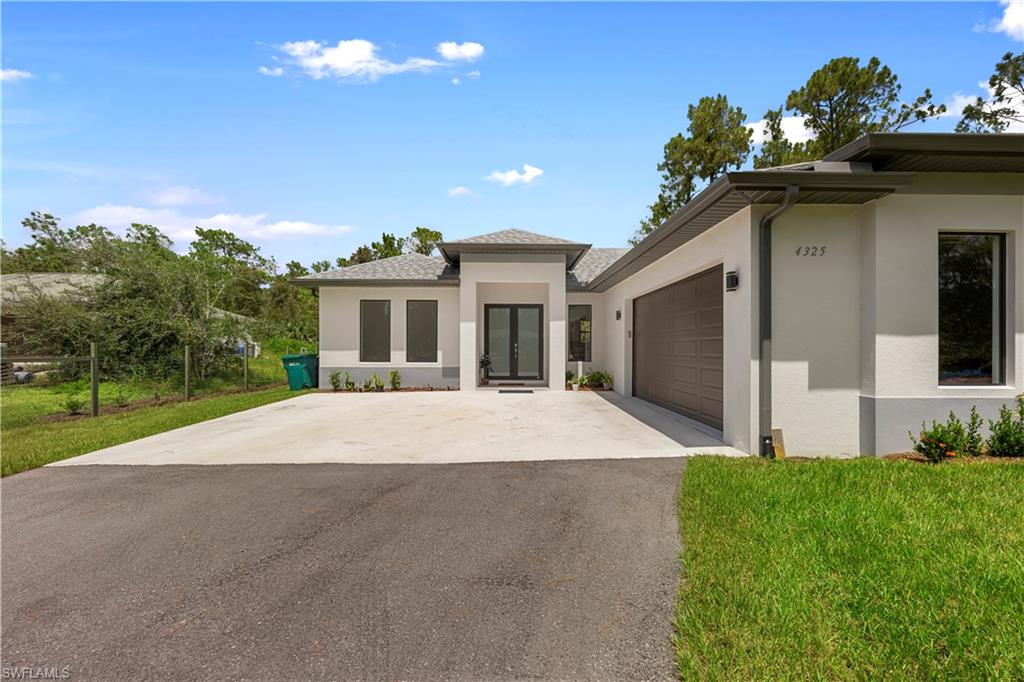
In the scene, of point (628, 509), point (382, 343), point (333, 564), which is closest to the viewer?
point (333, 564)

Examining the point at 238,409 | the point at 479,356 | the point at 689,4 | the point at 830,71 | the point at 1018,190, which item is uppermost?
the point at 830,71

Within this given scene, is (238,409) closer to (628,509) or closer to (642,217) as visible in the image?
(628,509)

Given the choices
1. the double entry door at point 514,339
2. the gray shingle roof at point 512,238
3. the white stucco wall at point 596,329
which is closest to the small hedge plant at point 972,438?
the gray shingle roof at point 512,238

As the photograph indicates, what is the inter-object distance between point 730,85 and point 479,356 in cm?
1659

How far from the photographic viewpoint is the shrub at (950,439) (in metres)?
5.39

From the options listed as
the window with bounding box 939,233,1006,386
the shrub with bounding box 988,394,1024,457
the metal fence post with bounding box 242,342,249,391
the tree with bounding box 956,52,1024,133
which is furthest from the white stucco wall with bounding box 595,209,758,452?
the tree with bounding box 956,52,1024,133

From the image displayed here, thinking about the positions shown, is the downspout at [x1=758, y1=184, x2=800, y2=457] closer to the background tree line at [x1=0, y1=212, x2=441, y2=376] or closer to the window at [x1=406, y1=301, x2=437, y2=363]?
the window at [x1=406, y1=301, x2=437, y2=363]

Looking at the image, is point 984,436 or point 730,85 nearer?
point 984,436

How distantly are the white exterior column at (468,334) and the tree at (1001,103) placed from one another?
2190cm

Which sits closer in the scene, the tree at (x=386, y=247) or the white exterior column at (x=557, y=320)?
the white exterior column at (x=557, y=320)

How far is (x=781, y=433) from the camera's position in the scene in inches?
233

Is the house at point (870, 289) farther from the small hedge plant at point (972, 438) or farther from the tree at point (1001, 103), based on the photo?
the tree at point (1001, 103)

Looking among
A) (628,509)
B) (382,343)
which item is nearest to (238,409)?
(382,343)

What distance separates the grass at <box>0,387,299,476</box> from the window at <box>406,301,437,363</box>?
4337 mm
